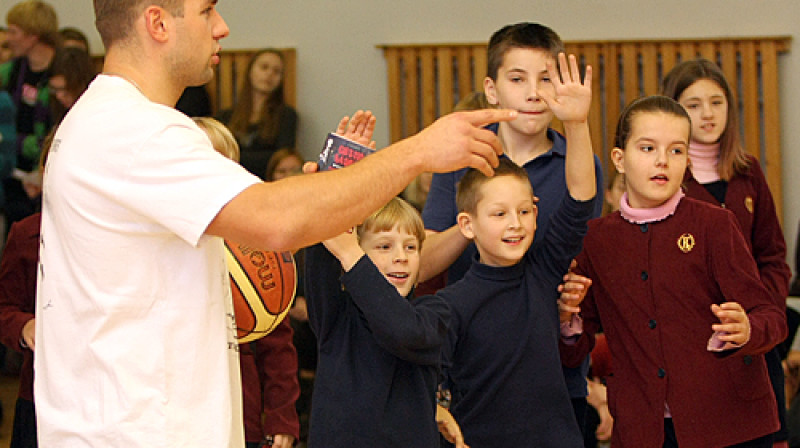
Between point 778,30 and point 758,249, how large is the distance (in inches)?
179

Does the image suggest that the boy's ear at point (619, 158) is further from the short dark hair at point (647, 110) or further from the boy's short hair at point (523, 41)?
the boy's short hair at point (523, 41)

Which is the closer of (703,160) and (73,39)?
(703,160)

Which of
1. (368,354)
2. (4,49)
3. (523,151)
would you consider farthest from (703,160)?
(4,49)

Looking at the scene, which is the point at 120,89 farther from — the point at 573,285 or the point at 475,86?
the point at 475,86

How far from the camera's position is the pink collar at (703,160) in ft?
11.3

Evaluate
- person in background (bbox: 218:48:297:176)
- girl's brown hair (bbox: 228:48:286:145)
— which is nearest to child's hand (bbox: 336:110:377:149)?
person in background (bbox: 218:48:297:176)

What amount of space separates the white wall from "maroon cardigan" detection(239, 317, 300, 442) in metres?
4.49

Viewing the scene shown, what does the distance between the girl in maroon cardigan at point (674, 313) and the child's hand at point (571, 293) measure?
2cm

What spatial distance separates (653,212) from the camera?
288cm

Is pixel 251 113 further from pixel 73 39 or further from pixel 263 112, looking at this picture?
pixel 73 39

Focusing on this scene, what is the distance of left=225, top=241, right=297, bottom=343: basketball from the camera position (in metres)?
2.67

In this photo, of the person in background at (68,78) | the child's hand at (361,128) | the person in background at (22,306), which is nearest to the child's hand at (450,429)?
the child's hand at (361,128)

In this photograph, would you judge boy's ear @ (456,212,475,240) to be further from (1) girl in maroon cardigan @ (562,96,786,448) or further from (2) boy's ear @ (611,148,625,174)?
(2) boy's ear @ (611,148,625,174)

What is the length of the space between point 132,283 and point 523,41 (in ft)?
5.81
